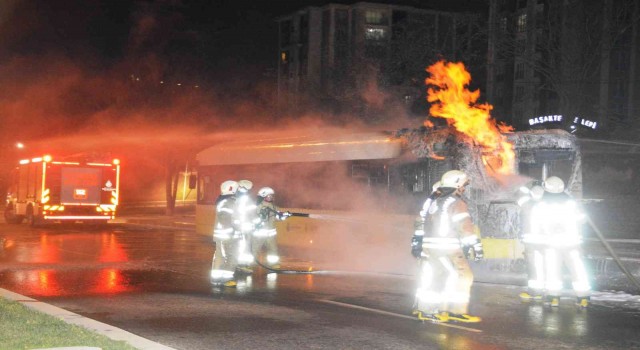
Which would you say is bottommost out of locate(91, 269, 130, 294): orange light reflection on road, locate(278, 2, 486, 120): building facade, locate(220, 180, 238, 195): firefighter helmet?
locate(91, 269, 130, 294): orange light reflection on road

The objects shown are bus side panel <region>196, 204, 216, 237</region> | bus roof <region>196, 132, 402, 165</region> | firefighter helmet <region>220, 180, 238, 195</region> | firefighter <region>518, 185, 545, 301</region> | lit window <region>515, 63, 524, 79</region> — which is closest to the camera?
firefighter <region>518, 185, 545, 301</region>

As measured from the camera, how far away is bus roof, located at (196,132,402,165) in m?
15.8

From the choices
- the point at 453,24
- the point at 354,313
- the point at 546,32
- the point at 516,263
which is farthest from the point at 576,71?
the point at 354,313

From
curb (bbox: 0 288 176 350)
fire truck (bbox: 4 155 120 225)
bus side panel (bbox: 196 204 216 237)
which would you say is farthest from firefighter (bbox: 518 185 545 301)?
fire truck (bbox: 4 155 120 225)

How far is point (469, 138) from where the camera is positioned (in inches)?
530

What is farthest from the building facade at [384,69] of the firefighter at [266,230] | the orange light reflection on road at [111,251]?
the firefighter at [266,230]

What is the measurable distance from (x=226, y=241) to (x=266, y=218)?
7.64 feet

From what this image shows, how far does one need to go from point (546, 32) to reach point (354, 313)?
26831 millimetres

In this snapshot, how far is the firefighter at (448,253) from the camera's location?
853 centimetres

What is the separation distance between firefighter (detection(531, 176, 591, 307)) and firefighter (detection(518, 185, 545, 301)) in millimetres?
140

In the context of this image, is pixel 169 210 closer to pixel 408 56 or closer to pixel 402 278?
pixel 408 56

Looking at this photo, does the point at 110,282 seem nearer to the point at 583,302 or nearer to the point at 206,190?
the point at 583,302

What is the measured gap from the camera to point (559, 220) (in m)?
10.4

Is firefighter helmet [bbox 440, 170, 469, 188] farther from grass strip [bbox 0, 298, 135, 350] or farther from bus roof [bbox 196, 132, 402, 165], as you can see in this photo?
bus roof [bbox 196, 132, 402, 165]
